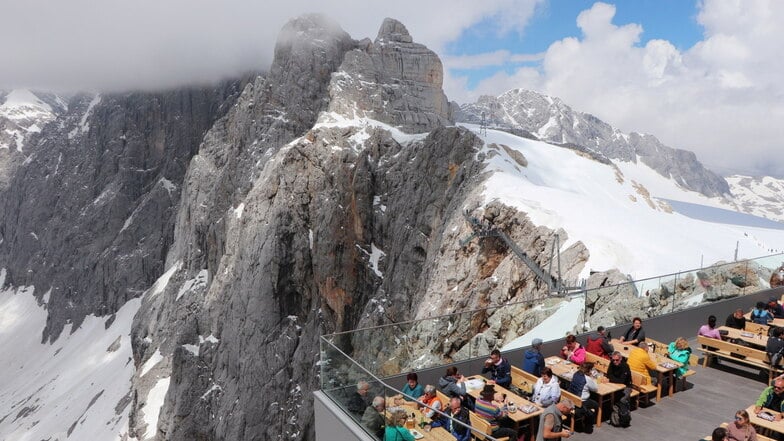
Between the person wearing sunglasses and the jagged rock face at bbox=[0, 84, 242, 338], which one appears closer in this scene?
the person wearing sunglasses

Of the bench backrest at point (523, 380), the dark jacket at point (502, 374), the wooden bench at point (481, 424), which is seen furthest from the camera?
the bench backrest at point (523, 380)

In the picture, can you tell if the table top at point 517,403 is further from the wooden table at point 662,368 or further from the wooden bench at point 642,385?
the wooden table at point 662,368

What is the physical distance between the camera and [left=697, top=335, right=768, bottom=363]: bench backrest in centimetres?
1204

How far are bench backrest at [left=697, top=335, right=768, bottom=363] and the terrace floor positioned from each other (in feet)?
1.97

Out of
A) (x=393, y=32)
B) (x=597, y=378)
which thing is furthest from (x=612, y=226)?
(x=393, y=32)

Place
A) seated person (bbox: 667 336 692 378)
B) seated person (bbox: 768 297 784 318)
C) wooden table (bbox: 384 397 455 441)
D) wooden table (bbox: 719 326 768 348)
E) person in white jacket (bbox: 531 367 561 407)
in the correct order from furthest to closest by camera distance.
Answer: seated person (bbox: 768 297 784 318), wooden table (bbox: 719 326 768 348), seated person (bbox: 667 336 692 378), person in white jacket (bbox: 531 367 561 407), wooden table (bbox: 384 397 455 441)

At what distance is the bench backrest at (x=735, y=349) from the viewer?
12038 millimetres

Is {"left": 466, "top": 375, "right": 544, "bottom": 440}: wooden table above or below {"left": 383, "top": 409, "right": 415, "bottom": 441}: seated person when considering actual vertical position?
below

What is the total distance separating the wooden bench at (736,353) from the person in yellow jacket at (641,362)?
2.84 metres

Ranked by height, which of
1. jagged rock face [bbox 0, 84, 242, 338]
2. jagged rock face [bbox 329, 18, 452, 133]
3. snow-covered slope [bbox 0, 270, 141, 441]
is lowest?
snow-covered slope [bbox 0, 270, 141, 441]

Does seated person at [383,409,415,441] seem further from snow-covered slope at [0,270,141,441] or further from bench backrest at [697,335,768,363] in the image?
snow-covered slope at [0,270,141,441]

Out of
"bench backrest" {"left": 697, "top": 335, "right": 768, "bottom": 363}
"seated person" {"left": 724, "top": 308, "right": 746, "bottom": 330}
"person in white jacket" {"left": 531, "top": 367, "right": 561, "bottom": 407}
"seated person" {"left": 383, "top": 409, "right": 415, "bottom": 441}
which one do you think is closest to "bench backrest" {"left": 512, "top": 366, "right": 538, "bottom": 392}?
"person in white jacket" {"left": 531, "top": 367, "right": 561, "bottom": 407}

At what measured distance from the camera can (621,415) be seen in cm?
994

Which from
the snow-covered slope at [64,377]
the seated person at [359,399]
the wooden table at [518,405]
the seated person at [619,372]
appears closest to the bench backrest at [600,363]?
the seated person at [619,372]
